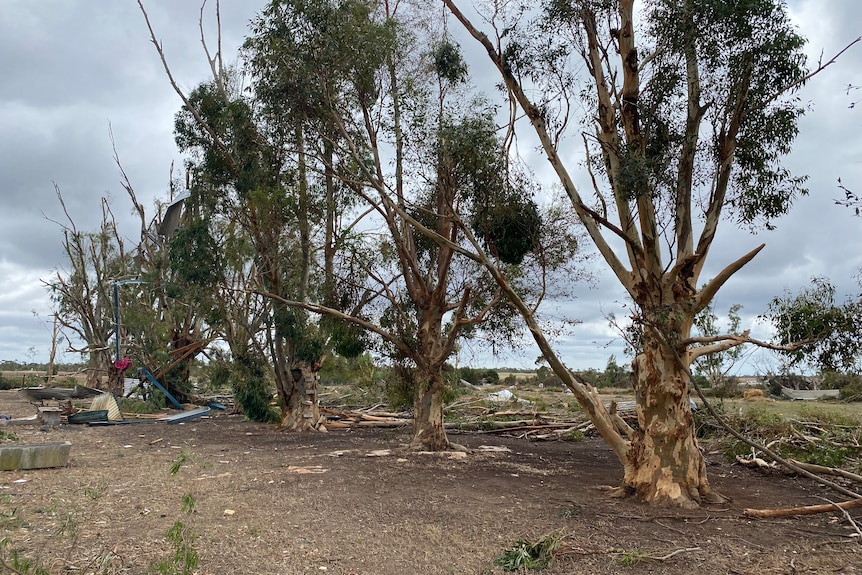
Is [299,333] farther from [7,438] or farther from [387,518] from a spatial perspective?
[387,518]

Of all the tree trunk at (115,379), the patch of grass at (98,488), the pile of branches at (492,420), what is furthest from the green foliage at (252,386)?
the patch of grass at (98,488)

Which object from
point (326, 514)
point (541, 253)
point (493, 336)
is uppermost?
point (541, 253)

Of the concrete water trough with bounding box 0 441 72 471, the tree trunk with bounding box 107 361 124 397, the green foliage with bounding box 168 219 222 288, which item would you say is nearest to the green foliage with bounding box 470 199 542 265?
the concrete water trough with bounding box 0 441 72 471

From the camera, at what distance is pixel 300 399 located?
19.4 metres

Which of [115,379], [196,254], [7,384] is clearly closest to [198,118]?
[196,254]

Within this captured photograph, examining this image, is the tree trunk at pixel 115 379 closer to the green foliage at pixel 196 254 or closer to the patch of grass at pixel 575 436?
the green foliage at pixel 196 254

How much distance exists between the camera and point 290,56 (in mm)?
12648

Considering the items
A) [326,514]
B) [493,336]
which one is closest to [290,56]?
[493,336]

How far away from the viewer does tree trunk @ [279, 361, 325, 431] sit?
19.1 metres

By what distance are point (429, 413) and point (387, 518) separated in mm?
5804

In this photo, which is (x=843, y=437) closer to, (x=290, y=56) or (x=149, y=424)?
(x=290, y=56)

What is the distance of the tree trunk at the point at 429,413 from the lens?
13742 mm

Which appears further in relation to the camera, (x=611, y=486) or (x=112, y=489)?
(x=611, y=486)

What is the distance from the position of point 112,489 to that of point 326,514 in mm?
3317
